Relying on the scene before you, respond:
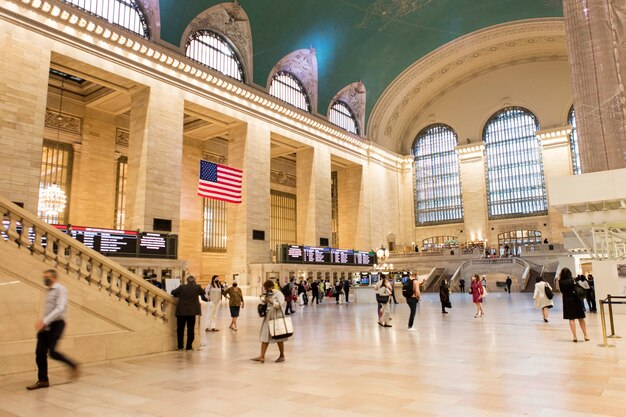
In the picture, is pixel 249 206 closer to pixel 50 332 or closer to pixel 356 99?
pixel 356 99

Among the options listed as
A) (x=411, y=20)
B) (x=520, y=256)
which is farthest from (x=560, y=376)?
(x=411, y=20)

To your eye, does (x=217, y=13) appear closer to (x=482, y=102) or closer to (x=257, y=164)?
(x=257, y=164)

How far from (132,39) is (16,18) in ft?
13.8

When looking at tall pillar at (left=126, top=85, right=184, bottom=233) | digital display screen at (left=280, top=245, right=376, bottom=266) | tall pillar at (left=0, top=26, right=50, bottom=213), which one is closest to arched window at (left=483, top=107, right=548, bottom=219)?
digital display screen at (left=280, top=245, right=376, bottom=266)

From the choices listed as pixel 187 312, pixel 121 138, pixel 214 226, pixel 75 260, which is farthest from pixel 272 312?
pixel 214 226

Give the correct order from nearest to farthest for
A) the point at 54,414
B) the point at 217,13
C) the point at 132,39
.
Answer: the point at 54,414, the point at 132,39, the point at 217,13

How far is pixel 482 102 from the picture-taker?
36719 millimetres

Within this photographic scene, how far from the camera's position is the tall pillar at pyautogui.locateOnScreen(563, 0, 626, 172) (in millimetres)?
13727

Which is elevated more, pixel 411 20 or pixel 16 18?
pixel 411 20

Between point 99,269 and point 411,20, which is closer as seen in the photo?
point 99,269

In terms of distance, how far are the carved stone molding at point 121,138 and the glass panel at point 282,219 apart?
39.6 ft

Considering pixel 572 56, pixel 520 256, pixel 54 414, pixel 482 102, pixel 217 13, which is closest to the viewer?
pixel 54 414

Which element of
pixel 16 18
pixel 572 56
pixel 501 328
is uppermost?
pixel 16 18

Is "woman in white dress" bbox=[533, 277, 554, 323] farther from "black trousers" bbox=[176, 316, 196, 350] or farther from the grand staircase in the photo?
the grand staircase
